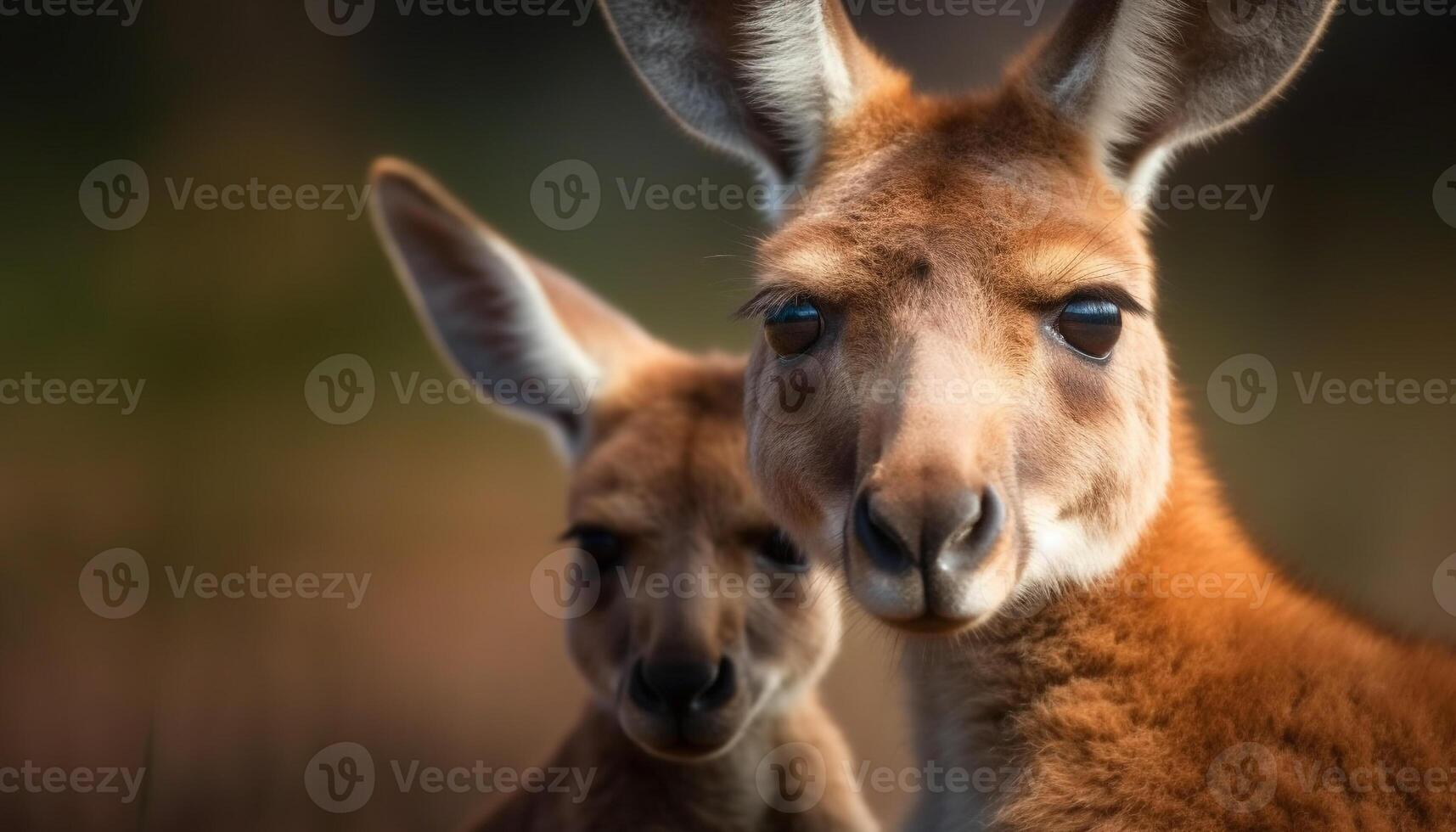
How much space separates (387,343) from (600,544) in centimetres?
610

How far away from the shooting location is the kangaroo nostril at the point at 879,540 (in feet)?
8.83

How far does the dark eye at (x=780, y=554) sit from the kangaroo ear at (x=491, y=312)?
0.96 m

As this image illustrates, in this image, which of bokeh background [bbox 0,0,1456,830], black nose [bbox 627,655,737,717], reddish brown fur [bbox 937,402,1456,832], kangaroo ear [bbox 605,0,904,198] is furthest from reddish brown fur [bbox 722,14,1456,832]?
bokeh background [bbox 0,0,1456,830]

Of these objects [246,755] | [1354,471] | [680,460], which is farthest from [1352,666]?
[1354,471]

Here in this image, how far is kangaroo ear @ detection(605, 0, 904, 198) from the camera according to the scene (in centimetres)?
358

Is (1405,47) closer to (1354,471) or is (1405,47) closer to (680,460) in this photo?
(1354,471)

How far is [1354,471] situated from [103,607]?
7.51 metres

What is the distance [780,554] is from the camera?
4.23 m

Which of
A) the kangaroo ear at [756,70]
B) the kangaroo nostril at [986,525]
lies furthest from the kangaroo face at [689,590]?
the kangaroo nostril at [986,525]

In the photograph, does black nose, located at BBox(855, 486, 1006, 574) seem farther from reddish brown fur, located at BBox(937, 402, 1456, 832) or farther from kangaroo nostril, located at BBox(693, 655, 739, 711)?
kangaroo nostril, located at BBox(693, 655, 739, 711)

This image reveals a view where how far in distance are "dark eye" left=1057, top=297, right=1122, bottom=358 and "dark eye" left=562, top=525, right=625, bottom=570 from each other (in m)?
1.66

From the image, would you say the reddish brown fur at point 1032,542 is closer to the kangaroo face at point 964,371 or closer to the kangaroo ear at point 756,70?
the kangaroo face at point 964,371

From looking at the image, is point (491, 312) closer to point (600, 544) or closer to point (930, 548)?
point (600, 544)

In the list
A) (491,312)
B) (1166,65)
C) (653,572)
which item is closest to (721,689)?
(653,572)
